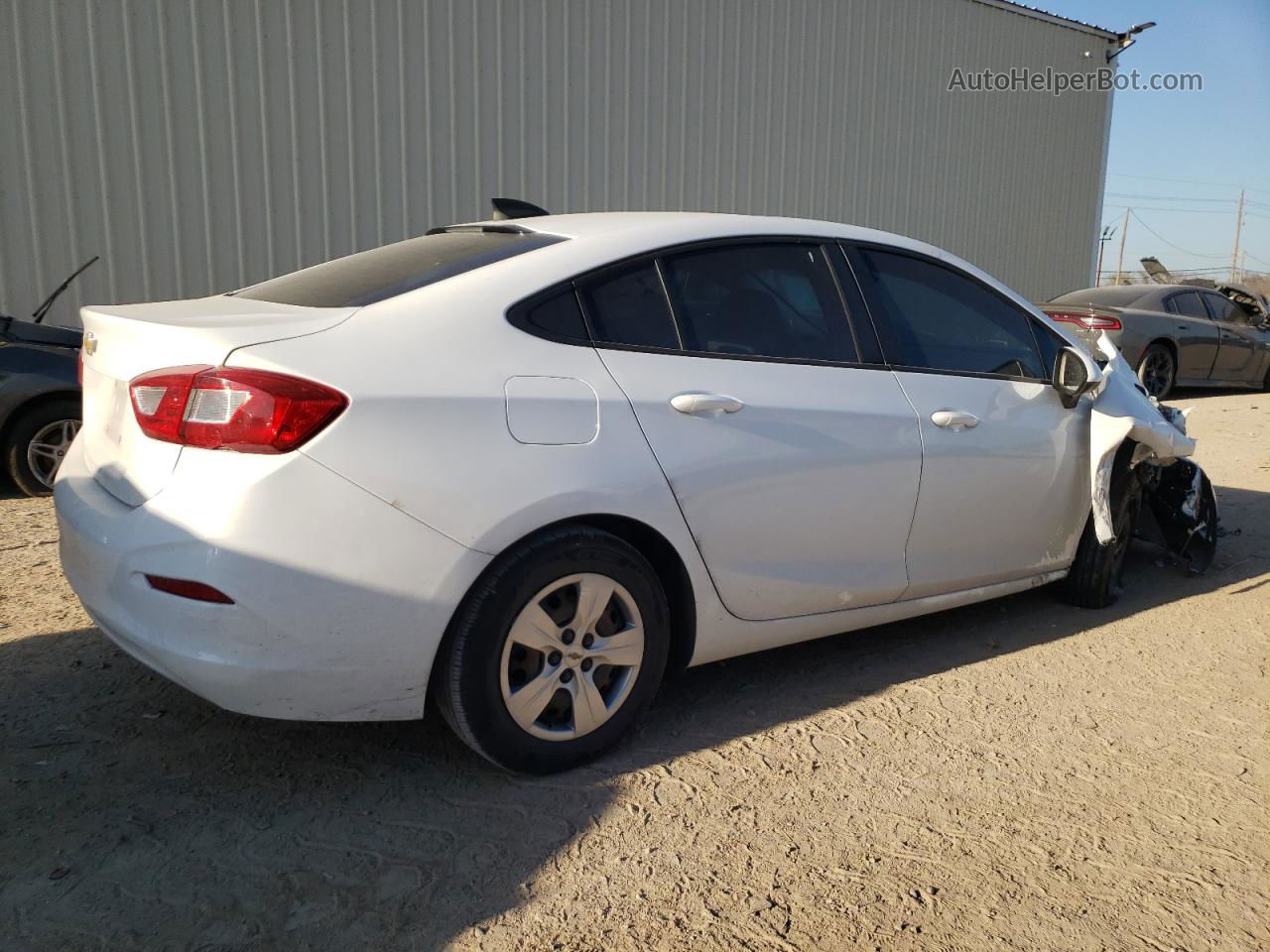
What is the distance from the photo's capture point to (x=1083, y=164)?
17219 mm

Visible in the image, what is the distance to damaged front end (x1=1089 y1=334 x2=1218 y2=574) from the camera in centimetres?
416

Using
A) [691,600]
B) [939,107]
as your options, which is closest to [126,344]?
[691,600]

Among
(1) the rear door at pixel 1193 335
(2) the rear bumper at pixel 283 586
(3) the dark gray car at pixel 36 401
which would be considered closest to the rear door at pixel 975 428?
(2) the rear bumper at pixel 283 586

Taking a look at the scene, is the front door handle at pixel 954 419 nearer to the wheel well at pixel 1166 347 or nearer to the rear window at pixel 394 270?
the rear window at pixel 394 270

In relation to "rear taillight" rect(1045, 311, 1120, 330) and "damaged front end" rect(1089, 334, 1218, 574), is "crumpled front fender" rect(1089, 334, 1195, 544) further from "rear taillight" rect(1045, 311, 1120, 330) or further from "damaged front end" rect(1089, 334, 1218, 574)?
"rear taillight" rect(1045, 311, 1120, 330)

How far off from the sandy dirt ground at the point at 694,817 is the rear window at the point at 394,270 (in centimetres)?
127

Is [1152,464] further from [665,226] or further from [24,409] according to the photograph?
[24,409]

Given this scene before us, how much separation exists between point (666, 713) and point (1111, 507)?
7.55 feet

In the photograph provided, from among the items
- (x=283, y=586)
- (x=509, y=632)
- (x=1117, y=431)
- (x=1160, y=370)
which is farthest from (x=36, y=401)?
(x=1160, y=370)

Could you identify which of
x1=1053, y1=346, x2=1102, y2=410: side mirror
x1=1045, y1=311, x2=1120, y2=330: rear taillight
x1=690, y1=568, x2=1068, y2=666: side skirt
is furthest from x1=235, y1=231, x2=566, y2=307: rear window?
x1=1045, y1=311, x2=1120, y2=330: rear taillight

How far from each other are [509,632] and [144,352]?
115 cm

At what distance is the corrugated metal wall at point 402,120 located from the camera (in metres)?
7.80

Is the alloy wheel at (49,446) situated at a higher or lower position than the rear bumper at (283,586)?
lower

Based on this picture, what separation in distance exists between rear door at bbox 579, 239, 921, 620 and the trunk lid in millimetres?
853
